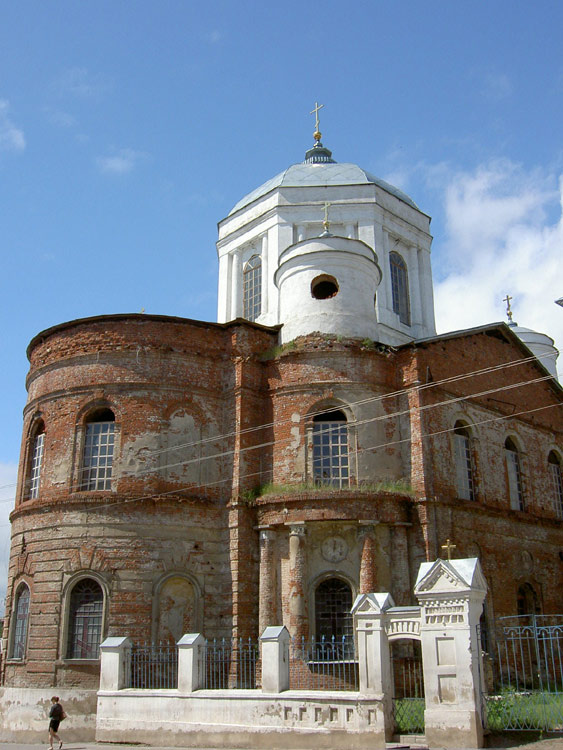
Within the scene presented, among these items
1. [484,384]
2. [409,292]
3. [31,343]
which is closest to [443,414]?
[484,384]

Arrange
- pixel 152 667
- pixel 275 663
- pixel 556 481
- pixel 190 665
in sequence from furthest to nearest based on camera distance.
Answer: pixel 556 481, pixel 152 667, pixel 190 665, pixel 275 663

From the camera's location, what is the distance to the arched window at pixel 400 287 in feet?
82.1

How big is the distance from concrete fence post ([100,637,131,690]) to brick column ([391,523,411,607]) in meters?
5.82

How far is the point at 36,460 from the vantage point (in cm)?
1944

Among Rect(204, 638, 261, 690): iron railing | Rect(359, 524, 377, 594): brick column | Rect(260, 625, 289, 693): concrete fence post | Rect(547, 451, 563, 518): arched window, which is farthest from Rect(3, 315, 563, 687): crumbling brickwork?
Rect(260, 625, 289, 693): concrete fence post

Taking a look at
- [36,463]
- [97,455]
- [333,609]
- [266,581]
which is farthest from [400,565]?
[36,463]

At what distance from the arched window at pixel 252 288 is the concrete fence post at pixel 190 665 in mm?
12489

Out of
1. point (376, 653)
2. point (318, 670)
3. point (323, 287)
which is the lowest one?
point (318, 670)

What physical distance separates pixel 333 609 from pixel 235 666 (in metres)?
2.43

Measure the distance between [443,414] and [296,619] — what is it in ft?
20.5

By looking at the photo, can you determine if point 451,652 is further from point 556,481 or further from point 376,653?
point 556,481

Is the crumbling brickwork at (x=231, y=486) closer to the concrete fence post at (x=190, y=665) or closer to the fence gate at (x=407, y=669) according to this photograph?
the fence gate at (x=407, y=669)

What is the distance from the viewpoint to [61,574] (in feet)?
56.6

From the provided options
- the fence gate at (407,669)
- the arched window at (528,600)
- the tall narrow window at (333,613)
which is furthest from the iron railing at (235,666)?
the arched window at (528,600)
